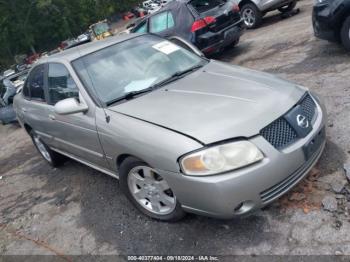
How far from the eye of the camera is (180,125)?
10.3 feet

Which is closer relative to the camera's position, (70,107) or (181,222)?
(181,222)

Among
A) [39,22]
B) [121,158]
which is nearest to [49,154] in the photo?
[121,158]

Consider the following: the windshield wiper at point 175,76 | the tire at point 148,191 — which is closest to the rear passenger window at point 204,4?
the windshield wiper at point 175,76

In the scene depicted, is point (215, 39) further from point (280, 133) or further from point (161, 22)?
point (280, 133)

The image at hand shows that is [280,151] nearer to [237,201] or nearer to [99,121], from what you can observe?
[237,201]

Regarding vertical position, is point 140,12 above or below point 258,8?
below

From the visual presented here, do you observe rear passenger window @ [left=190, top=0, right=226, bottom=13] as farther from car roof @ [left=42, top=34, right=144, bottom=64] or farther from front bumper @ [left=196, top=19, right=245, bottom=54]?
car roof @ [left=42, top=34, right=144, bottom=64]

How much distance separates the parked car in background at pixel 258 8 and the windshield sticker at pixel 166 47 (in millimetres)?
7183

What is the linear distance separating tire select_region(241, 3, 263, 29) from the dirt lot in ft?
15.6

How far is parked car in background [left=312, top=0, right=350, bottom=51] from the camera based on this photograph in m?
5.98

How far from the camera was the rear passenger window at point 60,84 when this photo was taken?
412 cm

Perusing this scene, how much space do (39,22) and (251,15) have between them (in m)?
43.1

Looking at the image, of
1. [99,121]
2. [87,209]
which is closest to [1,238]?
[87,209]

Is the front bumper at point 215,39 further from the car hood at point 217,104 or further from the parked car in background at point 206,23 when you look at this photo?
the car hood at point 217,104
